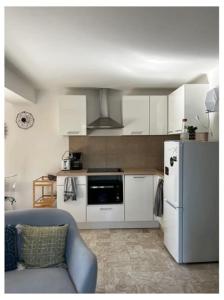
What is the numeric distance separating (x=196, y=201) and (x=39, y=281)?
203cm

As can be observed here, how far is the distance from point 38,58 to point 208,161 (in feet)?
7.81

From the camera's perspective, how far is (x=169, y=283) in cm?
263

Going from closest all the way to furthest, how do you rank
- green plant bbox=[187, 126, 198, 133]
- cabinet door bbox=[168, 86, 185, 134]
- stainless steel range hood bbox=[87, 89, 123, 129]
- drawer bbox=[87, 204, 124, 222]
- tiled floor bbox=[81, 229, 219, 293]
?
tiled floor bbox=[81, 229, 219, 293] → green plant bbox=[187, 126, 198, 133] → cabinet door bbox=[168, 86, 185, 134] → drawer bbox=[87, 204, 124, 222] → stainless steel range hood bbox=[87, 89, 123, 129]

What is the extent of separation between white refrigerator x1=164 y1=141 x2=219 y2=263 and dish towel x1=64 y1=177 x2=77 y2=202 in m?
1.75

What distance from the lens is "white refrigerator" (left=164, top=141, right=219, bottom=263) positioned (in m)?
3.08

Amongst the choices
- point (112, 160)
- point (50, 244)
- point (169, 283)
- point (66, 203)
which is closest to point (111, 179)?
point (112, 160)

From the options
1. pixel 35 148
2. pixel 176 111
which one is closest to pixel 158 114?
pixel 176 111

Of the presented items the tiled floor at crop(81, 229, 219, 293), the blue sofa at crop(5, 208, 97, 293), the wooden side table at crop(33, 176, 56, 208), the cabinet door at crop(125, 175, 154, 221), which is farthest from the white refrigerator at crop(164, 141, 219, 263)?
the wooden side table at crop(33, 176, 56, 208)

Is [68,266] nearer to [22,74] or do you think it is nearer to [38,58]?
[38,58]

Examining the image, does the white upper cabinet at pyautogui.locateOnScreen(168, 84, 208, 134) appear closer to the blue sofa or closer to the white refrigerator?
the white refrigerator

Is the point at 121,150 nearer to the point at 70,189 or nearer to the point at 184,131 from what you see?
the point at 70,189

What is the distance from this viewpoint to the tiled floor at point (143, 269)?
8.39ft

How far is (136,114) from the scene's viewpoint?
459cm
